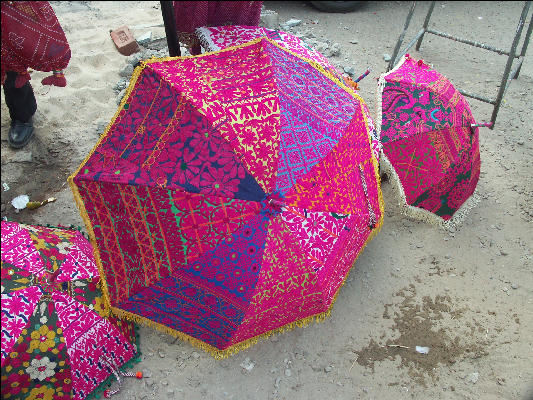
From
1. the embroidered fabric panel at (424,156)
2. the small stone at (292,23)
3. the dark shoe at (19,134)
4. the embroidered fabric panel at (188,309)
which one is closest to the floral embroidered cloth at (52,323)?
the embroidered fabric panel at (188,309)

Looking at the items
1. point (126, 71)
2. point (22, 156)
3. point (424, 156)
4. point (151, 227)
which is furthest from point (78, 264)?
point (126, 71)

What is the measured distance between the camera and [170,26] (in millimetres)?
2447

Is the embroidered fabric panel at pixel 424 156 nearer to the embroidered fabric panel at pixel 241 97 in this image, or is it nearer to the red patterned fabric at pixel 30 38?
the embroidered fabric panel at pixel 241 97

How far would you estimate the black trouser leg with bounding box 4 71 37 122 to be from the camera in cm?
343

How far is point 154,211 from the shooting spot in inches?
81.8

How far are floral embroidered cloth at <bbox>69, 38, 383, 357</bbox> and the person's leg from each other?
5.16 ft

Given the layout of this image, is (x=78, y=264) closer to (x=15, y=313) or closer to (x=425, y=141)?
(x=15, y=313)

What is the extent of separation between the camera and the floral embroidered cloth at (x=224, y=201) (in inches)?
80.9

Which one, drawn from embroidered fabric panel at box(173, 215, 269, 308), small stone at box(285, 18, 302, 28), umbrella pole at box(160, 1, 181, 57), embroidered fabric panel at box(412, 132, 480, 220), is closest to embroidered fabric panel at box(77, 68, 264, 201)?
embroidered fabric panel at box(173, 215, 269, 308)

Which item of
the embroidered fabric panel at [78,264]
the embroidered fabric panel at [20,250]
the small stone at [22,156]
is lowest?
the small stone at [22,156]

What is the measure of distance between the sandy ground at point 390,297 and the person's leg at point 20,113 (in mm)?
90

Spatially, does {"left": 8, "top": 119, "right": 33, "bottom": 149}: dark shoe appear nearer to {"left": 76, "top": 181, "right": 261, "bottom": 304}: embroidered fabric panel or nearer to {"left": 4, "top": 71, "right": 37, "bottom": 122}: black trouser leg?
{"left": 4, "top": 71, "right": 37, "bottom": 122}: black trouser leg

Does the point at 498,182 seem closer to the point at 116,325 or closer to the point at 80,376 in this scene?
the point at 116,325

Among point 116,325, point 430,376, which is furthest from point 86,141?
point 430,376
